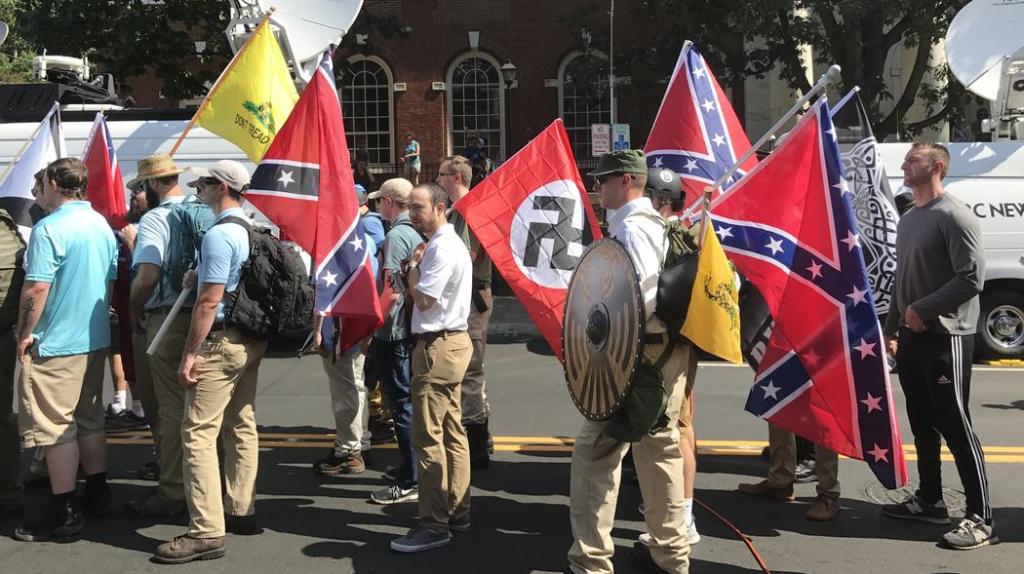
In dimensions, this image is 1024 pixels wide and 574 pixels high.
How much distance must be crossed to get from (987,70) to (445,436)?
8.81 meters

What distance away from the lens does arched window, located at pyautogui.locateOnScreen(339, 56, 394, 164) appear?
1041 inches

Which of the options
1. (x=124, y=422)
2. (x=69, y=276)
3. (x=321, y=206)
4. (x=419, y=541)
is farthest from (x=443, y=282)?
(x=124, y=422)

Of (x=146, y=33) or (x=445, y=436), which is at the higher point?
(x=146, y=33)

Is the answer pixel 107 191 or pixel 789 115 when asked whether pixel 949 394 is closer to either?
pixel 789 115

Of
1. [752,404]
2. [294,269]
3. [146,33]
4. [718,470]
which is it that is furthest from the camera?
[146,33]

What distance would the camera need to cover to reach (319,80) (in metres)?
6.05

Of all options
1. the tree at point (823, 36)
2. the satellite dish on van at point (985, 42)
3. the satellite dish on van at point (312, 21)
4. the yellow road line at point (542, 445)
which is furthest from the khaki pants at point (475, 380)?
the tree at point (823, 36)

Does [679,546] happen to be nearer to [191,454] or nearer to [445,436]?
[445,436]

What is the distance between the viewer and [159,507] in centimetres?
580

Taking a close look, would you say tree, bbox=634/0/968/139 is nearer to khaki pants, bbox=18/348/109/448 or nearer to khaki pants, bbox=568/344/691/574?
khaki pants, bbox=568/344/691/574

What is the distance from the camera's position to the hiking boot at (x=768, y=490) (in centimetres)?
609

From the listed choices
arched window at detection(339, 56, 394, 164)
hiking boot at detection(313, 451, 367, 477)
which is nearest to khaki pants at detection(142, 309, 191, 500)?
hiking boot at detection(313, 451, 367, 477)

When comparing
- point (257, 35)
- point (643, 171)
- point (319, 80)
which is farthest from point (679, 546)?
point (257, 35)

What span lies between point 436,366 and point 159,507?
6.02ft
